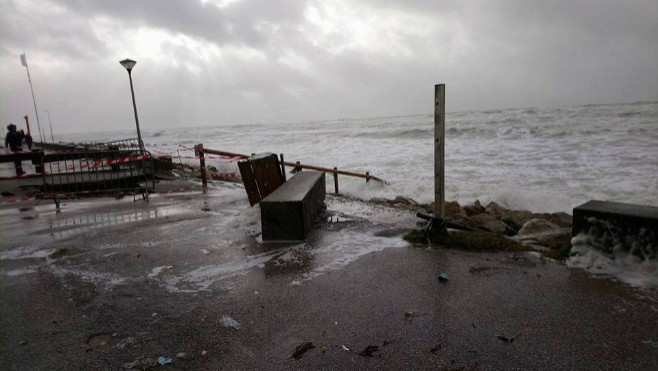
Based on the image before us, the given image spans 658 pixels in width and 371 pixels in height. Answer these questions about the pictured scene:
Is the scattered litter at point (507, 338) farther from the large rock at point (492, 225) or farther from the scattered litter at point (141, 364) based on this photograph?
the large rock at point (492, 225)

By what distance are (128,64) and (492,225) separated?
15524 millimetres

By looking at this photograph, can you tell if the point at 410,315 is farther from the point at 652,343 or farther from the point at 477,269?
the point at 652,343

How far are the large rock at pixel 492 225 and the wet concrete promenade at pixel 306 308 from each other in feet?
6.31

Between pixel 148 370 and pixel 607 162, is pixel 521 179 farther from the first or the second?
pixel 148 370

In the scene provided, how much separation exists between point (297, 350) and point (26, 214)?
8.47 meters

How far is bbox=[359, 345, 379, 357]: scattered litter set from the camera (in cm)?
297

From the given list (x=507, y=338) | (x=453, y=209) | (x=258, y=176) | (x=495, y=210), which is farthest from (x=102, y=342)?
(x=495, y=210)

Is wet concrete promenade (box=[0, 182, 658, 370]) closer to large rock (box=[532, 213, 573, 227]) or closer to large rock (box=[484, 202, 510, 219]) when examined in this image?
large rock (box=[532, 213, 573, 227])

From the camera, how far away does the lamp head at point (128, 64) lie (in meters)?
15.5

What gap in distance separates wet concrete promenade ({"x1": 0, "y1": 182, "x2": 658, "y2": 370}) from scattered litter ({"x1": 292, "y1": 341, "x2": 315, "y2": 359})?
2cm

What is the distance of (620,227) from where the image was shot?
4414 millimetres

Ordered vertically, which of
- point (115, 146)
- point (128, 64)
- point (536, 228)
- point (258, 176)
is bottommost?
point (536, 228)

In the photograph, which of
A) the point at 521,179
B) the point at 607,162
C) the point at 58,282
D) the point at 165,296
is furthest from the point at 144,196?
the point at 607,162

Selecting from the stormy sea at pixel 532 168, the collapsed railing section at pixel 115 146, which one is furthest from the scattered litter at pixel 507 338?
the collapsed railing section at pixel 115 146
